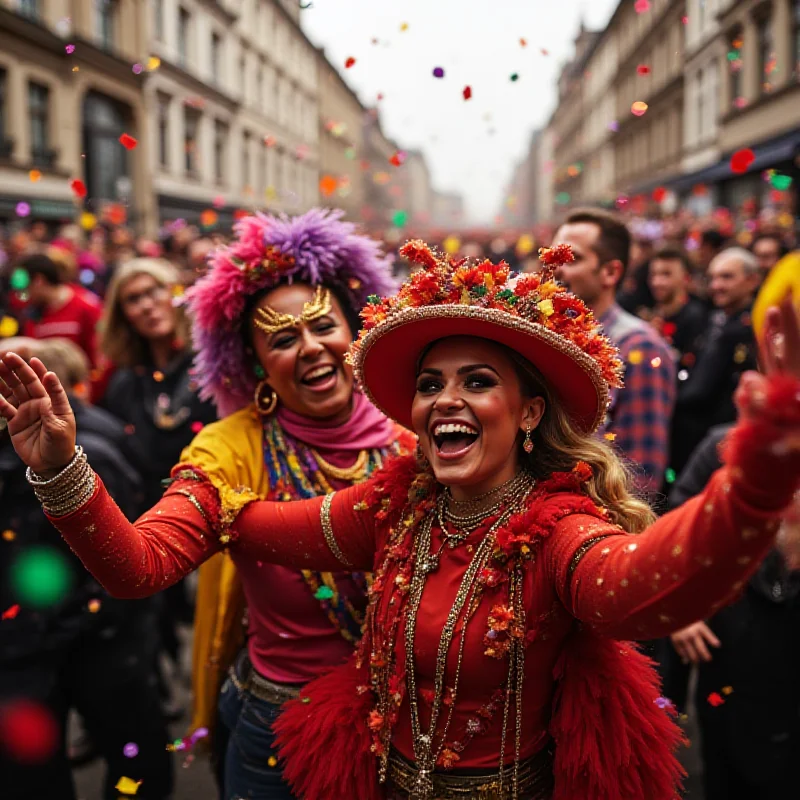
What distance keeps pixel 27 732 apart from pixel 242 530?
141 centimetres

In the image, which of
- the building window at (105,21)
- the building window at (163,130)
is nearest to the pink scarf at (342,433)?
the building window at (105,21)

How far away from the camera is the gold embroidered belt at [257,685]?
7.82 ft

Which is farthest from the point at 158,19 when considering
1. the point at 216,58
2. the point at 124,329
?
the point at 124,329

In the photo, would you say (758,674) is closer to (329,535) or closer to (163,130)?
(329,535)

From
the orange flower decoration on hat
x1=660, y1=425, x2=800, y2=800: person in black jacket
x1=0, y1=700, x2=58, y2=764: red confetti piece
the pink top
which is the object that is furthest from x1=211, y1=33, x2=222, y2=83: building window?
the orange flower decoration on hat

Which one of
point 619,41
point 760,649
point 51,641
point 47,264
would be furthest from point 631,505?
point 619,41

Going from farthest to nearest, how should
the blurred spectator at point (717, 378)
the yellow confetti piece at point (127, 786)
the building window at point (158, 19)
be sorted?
the building window at point (158, 19) → the blurred spectator at point (717, 378) → the yellow confetti piece at point (127, 786)

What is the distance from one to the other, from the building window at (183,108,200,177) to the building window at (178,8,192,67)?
1.52 meters

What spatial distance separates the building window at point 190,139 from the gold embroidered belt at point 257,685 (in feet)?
85.1

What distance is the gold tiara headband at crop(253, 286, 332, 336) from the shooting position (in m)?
2.53

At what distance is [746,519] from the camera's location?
123 cm

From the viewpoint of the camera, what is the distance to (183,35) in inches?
1041

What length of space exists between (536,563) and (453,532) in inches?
9.2

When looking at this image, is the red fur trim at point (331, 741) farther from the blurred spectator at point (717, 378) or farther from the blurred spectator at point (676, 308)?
the blurred spectator at point (676, 308)
